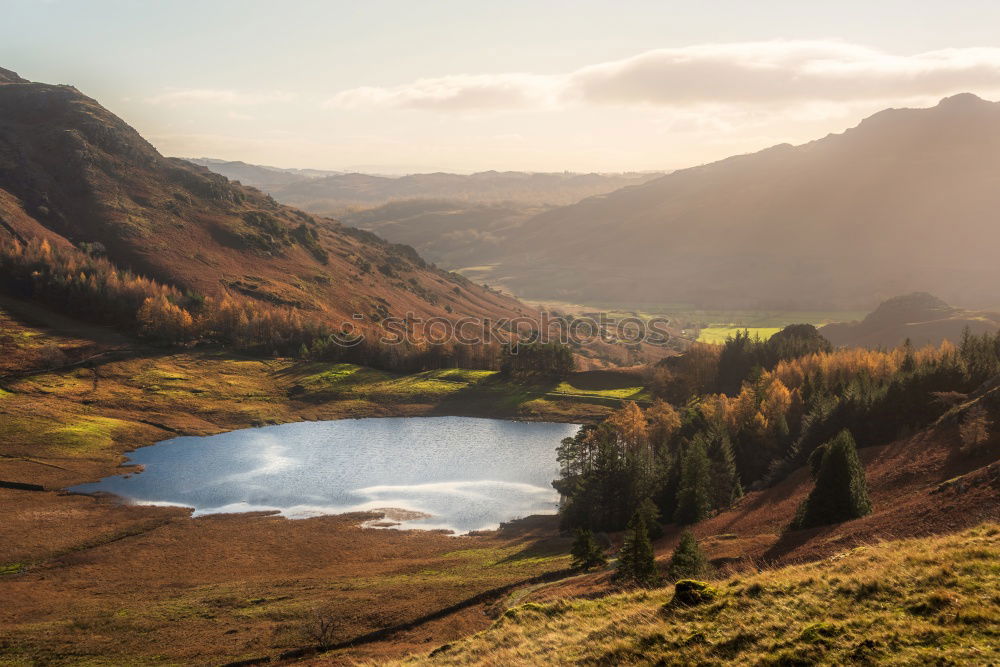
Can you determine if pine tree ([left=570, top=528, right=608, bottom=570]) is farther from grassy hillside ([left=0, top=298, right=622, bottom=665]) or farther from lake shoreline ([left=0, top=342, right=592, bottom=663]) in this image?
grassy hillside ([left=0, top=298, right=622, bottom=665])

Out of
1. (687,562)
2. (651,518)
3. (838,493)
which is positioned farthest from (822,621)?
(651,518)

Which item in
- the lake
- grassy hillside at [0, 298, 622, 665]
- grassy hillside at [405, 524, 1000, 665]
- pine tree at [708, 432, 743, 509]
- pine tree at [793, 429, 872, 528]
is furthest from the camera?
the lake

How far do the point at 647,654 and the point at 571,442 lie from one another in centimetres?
8535

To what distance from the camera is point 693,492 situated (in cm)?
7631

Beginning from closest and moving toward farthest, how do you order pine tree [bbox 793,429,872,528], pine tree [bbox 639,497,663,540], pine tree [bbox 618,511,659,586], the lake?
1. pine tree [bbox 618,511,659,586]
2. pine tree [bbox 793,429,872,528]
3. pine tree [bbox 639,497,663,540]
4. the lake

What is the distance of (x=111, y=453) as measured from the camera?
131000 millimetres

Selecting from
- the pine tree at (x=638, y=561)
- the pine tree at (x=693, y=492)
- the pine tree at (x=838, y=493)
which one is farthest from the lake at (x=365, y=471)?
the pine tree at (x=838, y=493)

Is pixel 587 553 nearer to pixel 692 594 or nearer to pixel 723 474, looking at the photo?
pixel 692 594

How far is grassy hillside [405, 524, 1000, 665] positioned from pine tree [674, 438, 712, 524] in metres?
42.1

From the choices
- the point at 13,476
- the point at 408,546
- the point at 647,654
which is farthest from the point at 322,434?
the point at 647,654

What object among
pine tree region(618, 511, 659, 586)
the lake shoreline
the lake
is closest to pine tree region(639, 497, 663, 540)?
the lake shoreline

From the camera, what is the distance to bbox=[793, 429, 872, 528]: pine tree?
52.7m

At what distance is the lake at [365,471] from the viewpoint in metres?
109

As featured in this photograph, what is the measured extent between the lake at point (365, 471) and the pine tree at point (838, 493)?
55198 millimetres
